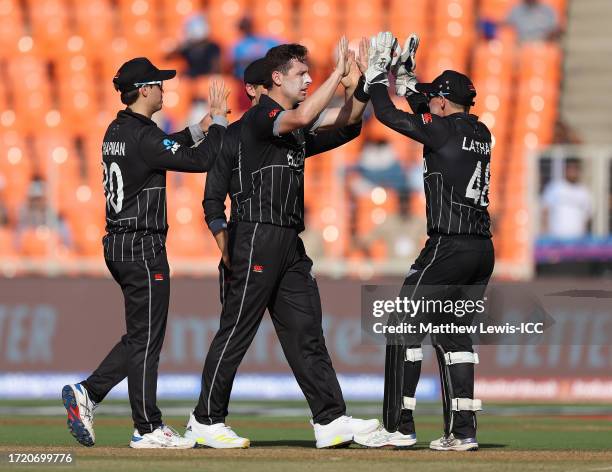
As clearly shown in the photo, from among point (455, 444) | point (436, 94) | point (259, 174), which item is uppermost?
point (436, 94)

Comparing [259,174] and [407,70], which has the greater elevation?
[407,70]

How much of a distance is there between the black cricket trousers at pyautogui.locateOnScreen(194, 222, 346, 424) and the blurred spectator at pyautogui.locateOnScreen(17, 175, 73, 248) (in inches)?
268

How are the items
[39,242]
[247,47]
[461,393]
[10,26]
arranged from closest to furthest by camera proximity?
1. [461,393]
2. [39,242]
3. [247,47]
4. [10,26]

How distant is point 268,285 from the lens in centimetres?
814

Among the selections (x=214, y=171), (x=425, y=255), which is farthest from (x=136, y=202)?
(x=425, y=255)

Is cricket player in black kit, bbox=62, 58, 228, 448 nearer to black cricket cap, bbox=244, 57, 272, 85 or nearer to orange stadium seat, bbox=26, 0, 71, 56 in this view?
black cricket cap, bbox=244, 57, 272, 85

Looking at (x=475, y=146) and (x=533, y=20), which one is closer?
(x=475, y=146)

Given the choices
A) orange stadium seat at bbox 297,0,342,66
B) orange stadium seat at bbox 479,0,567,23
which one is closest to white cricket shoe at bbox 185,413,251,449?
orange stadium seat at bbox 297,0,342,66

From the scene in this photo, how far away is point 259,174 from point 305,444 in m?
1.89

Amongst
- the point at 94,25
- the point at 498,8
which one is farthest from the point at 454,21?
the point at 94,25

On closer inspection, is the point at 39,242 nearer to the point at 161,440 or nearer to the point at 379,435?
the point at 161,440

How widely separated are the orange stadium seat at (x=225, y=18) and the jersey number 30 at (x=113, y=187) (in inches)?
438

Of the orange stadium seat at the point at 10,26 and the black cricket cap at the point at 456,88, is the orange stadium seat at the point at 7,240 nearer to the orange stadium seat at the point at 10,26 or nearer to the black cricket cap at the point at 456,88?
the orange stadium seat at the point at 10,26

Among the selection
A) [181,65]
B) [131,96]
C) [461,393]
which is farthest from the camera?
[181,65]
